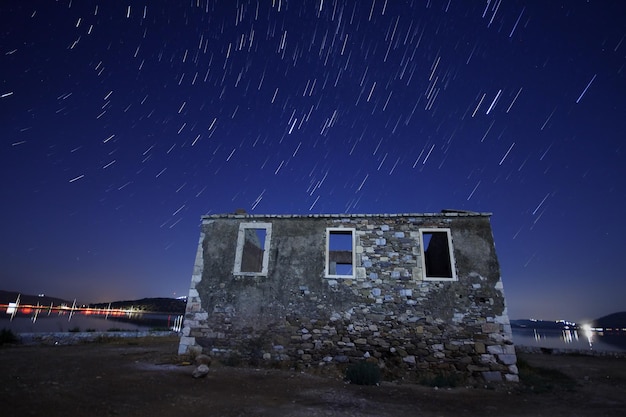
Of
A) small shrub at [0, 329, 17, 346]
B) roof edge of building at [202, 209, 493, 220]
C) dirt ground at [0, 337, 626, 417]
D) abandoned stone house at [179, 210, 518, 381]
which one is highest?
roof edge of building at [202, 209, 493, 220]

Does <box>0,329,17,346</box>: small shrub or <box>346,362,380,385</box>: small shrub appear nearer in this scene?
<box>346,362,380,385</box>: small shrub

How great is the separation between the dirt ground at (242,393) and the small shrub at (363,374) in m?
0.29

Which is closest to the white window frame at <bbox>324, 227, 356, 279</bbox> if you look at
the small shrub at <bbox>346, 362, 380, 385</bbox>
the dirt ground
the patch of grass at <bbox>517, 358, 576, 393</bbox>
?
the small shrub at <bbox>346, 362, 380, 385</bbox>

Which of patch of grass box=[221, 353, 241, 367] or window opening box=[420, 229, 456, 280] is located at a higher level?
window opening box=[420, 229, 456, 280]

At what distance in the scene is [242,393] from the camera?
7.44 meters

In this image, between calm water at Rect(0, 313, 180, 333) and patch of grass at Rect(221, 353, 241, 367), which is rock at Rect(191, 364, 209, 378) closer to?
patch of grass at Rect(221, 353, 241, 367)

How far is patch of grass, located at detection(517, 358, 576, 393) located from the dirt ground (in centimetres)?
3

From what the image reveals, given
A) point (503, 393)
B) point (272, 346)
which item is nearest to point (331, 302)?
point (272, 346)

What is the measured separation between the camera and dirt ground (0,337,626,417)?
583cm

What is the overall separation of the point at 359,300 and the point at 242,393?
5.21 metres

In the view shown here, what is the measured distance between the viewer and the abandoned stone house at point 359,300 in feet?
34.2

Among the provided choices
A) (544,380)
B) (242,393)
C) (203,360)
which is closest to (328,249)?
(203,360)

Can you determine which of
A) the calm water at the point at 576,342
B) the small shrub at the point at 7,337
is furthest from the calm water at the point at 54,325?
the calm water at the point at 576,342

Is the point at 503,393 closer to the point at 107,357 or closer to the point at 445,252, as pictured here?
the point at 445,252
